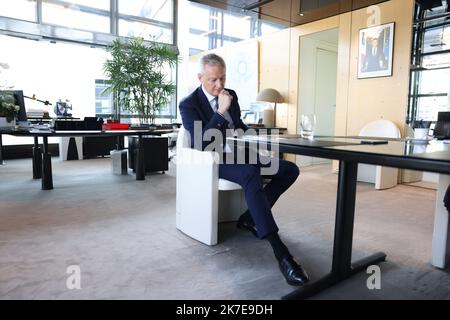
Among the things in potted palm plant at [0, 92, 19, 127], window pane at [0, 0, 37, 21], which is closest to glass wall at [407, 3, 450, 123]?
potted palm plant at [0, 92, 19, 127]

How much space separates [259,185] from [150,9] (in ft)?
23.4

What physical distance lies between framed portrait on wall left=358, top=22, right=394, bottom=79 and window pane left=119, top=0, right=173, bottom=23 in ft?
15.9

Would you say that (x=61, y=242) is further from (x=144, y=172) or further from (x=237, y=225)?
(x=144, y=172)

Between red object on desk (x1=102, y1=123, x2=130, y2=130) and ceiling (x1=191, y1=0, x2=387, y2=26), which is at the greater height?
ceiling (x1=191, y1=0, x2=387, y2=26)

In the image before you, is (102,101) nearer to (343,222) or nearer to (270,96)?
(270,96)

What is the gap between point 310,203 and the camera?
10.9 feet

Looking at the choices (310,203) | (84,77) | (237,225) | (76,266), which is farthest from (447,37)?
(84,77)

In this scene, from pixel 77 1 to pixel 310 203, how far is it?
627cm

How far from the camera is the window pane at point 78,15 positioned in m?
6.36

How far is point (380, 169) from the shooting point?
4133mm

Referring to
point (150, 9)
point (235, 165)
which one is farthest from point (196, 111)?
point (150, 9)

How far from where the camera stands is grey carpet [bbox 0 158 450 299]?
5.14ft

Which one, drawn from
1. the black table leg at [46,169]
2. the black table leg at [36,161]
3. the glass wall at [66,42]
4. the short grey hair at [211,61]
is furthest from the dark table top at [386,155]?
the glass wall at [66,42]

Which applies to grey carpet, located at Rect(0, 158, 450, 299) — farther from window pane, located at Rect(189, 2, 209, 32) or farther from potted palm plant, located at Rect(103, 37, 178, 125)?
window pane, located at Rect(189, 2, 209, 32)
